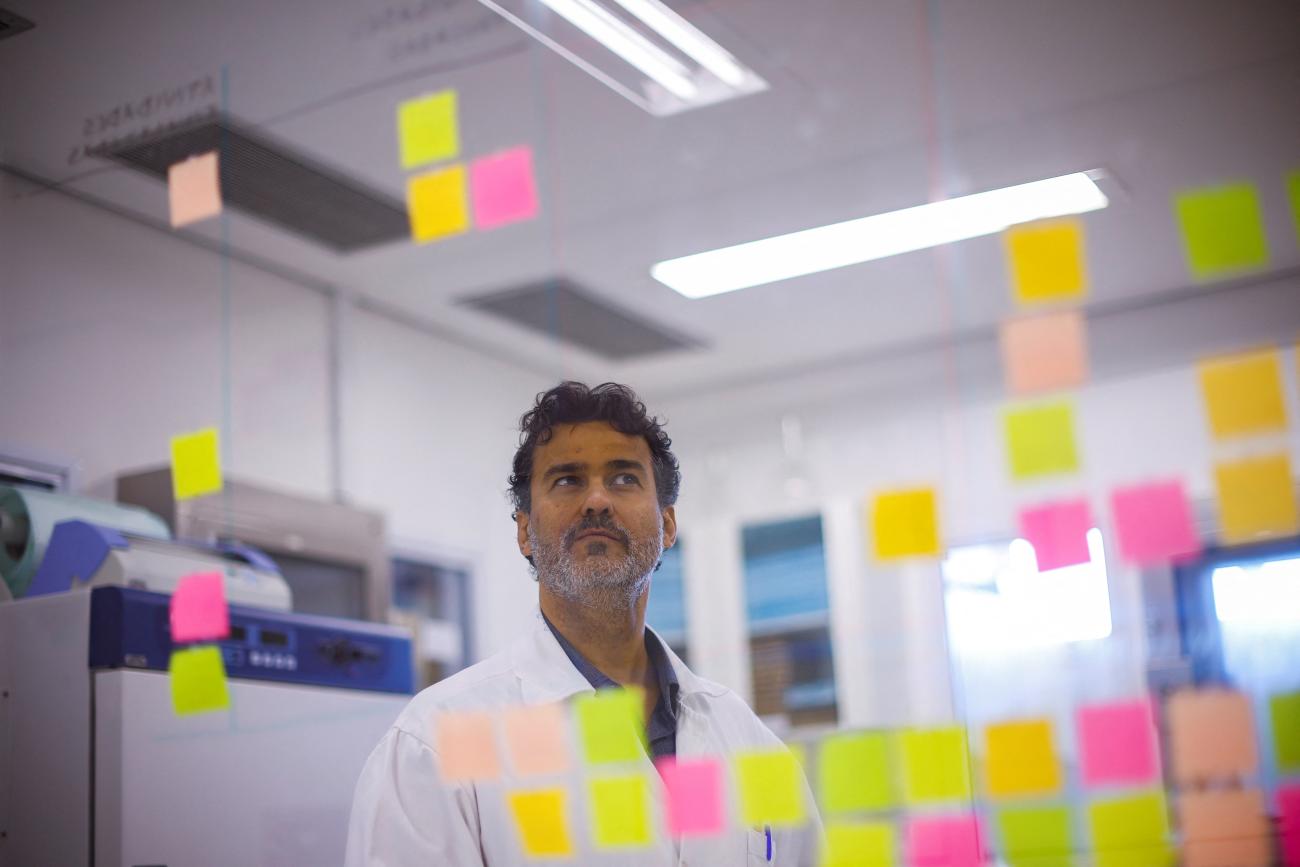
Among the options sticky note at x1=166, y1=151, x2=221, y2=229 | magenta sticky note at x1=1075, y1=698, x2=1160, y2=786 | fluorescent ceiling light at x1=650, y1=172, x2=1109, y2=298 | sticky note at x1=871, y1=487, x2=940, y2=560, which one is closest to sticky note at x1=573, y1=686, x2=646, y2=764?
sticky note at x1=871, y1=487, x2=940, y2=560

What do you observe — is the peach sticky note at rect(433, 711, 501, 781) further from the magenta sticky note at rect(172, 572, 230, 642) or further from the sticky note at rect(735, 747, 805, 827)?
the magenta sticky note at rect(172, 572, 230, 642)

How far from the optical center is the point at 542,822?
1708 mm

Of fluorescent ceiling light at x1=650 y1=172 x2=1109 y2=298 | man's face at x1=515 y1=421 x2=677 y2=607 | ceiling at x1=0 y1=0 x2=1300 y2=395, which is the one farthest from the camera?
fluorescent ceiling light at x1=650 y1=172 x2=1109 y2=298

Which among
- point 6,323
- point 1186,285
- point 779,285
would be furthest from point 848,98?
point 6,323

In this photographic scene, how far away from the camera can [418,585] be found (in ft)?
13.5

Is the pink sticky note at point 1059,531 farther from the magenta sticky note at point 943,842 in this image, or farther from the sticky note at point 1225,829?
the magenta sticky note at point 943,842

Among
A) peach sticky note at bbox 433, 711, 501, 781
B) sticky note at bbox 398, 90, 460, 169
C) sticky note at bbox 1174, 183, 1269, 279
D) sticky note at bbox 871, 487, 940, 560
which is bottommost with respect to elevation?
peach sticky note at bbox 433, 711, 501, 781

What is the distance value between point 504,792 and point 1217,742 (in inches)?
32.4

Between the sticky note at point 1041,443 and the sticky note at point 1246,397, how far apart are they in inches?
6.1

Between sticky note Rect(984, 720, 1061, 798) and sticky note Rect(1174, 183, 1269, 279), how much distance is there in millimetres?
557

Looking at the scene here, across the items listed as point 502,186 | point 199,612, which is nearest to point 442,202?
point 502,186

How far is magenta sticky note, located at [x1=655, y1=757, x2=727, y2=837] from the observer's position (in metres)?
1.72

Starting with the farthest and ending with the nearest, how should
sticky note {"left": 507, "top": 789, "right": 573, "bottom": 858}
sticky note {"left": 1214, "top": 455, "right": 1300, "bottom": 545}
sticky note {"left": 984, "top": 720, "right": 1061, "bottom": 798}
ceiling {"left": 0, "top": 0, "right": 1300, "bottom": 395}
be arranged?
1. ceiling {"left": 0, "top": 0, "right": 1300, "bottom": 395}
2. sticky note {"left": 507, "top": 789, "right": 573, "bottom": 858}
3. sticky note {"left": 984, "top": 720, "right": 1061, "bottom": 798}
4. sticky note {"left": 1214, "top": 455, "right": 1300, "bottom": 545}

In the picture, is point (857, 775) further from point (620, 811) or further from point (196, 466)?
point (196, 466)
